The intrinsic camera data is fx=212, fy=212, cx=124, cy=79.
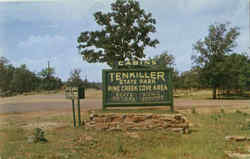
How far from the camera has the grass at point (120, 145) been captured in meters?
5.23

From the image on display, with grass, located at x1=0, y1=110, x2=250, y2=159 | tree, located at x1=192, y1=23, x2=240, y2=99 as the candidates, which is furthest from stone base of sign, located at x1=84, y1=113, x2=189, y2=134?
tree, located at x1=192, y1=23, x2=240, y2=99

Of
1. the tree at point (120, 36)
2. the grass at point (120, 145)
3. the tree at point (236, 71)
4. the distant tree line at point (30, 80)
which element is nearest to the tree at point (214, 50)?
the tree at point (236, 71)

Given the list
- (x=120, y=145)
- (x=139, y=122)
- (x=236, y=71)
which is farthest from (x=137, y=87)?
(x=236, y=71)

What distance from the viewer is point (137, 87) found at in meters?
9.00

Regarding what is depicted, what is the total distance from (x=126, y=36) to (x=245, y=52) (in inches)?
936

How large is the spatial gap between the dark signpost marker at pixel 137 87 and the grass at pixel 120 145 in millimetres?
1574

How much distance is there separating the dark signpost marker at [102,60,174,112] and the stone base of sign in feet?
2.48

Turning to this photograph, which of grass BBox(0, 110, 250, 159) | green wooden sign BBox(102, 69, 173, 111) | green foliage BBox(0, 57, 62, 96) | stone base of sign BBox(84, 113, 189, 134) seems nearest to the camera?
grass BBox(0, 110, 250, 159)

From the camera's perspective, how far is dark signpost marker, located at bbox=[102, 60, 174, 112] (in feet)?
29.5

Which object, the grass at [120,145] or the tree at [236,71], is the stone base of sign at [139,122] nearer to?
the grass at [120,145]

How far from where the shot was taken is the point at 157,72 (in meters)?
9.05

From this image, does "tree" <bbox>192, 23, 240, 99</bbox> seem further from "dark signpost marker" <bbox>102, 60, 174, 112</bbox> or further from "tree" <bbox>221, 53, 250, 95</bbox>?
"dark signpost marker" <bbox>102, 60, 174, 112</bbox>

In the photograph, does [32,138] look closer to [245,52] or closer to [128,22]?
[128,22]

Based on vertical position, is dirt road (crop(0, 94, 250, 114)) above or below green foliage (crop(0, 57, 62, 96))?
below
